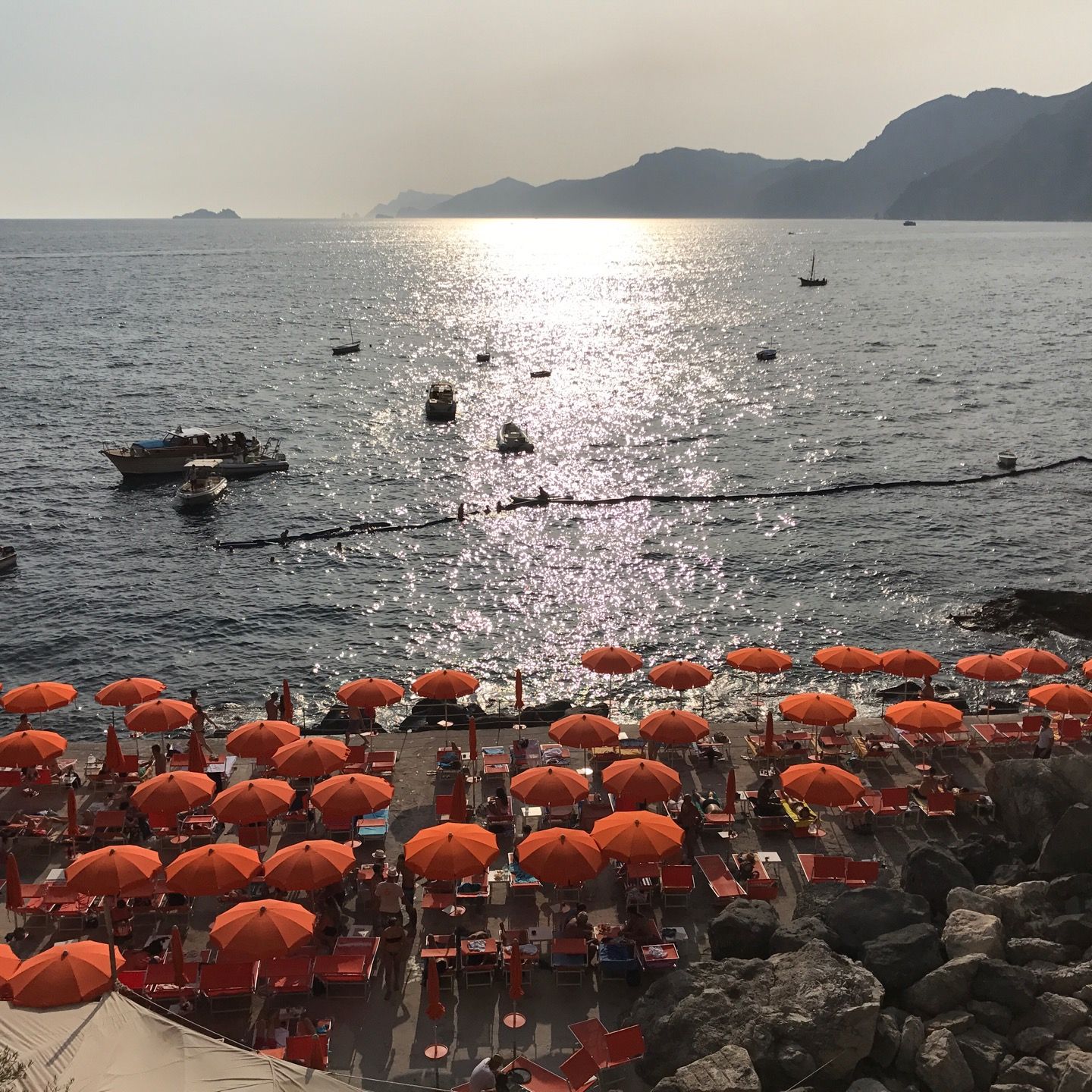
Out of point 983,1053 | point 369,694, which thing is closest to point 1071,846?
point 983,1053

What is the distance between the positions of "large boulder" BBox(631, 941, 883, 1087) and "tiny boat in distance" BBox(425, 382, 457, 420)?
8145 centimetres

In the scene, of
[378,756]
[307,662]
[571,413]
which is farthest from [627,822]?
[571,413]

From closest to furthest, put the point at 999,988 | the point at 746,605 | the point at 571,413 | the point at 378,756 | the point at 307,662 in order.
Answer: the point at 999,988 → the point at 378,756 → the point at 307,662 → the point at 746,605 → the point at 571,413

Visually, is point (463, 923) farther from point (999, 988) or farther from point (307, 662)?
point (307, 662)

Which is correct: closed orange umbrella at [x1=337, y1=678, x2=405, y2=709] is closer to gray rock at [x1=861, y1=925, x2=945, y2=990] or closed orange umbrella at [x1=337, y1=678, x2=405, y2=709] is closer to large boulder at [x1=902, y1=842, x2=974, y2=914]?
large boulder at [x1=902, y1=842, x2=974, y2=914]

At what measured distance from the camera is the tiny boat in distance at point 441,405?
94.6 metres

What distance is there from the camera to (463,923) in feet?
65.9

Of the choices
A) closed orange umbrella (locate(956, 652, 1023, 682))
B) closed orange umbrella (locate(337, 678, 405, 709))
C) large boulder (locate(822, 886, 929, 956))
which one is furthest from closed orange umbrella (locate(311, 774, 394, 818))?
closed orange umbrella (locate(956, 652, 1023, 682))

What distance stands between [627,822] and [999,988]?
22.8ft

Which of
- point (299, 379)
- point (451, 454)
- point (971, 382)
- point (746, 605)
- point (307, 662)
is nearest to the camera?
point (307, 662)

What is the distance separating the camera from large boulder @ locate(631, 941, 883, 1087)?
14773mm

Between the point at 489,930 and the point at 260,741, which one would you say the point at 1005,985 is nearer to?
the point at 489,930

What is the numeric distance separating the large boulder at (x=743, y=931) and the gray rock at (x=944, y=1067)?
351 centimetres

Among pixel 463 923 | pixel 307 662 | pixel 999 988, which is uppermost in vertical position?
pixel 999 988
